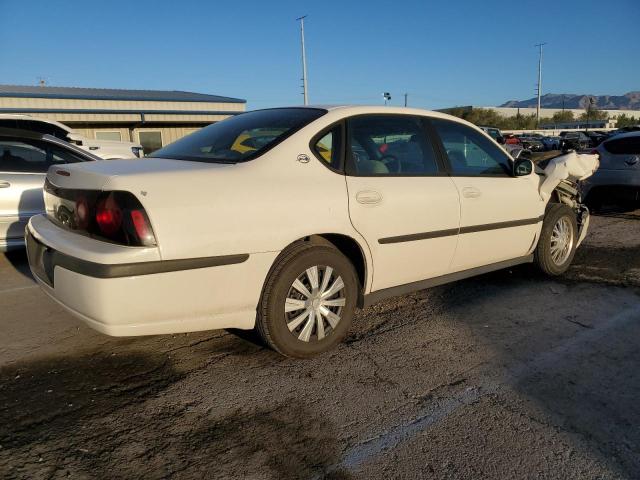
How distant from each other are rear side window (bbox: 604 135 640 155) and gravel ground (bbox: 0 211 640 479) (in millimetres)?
4716

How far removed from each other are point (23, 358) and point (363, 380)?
2.13 m

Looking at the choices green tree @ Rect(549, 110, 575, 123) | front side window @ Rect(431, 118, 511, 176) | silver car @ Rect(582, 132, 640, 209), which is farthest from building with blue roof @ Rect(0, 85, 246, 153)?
green tree @ Rect(549, 110, 575, 123)

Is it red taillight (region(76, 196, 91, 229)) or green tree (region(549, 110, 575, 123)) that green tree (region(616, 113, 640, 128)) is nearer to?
green tree (region(549, 110, 575, 123))

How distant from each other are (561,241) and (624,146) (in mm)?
4125

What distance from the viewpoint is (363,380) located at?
291 centimetres

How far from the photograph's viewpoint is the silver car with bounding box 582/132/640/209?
773cm

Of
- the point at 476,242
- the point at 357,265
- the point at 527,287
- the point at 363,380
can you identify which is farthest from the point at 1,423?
the point at 527,287

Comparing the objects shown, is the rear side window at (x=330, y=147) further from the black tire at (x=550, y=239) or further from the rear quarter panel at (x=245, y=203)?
the black tire at (x=550, y=239)

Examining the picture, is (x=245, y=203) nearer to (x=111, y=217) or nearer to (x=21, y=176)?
(x=111, y=217)

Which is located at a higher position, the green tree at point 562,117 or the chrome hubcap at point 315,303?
the green tree at point 562,117

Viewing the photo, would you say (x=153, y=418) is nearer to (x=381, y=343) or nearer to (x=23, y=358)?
(x=23, y=358)

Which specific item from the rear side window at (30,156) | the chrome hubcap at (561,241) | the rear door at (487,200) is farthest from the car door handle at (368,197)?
the rear side window at (30,156)

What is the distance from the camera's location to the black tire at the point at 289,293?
2947 millimetres

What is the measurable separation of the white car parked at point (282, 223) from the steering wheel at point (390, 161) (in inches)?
0.4
